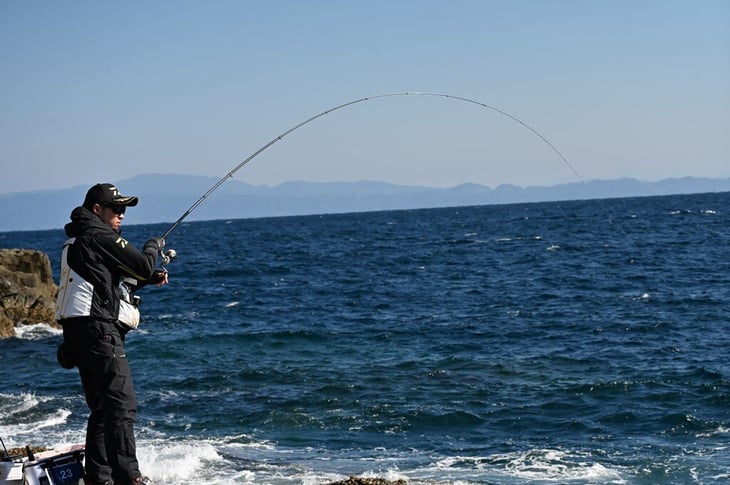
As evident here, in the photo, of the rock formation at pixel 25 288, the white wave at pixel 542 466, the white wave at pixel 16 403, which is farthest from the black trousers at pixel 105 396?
the rock formation at pixel 25 288

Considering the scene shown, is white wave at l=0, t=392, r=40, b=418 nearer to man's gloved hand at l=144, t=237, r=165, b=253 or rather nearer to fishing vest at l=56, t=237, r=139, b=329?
man's gloved hand at l=144, t=237, r=165, b=253

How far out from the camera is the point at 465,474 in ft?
33.4

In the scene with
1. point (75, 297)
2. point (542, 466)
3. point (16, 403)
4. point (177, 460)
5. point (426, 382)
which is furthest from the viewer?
point (426, 382)

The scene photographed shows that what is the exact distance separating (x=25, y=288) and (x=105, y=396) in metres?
19.2

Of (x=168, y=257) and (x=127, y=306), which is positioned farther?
(x=168, y=257)

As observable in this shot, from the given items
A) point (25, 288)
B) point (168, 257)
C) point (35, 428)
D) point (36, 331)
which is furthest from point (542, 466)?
point (25, 288)

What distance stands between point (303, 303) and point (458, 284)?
6405 millimetres

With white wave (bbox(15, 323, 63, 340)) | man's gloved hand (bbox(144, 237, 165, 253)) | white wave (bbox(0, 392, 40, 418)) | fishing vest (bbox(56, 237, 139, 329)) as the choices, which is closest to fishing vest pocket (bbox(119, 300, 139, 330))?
fishing vest (bbox(56, 237, 139, 329))

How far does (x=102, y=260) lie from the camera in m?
5.81

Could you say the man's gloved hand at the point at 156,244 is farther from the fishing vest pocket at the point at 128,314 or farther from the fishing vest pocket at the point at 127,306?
the fishing vest pocket at the point at 128,314

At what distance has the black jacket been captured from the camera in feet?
19.0

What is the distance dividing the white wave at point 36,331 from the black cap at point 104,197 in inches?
674

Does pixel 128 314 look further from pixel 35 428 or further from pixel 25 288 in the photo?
pixel 25 288

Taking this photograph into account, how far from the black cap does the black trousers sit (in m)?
0.82
